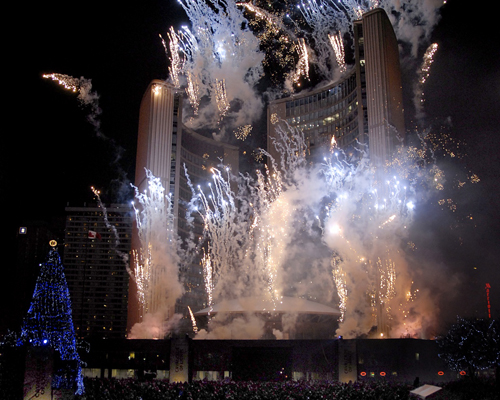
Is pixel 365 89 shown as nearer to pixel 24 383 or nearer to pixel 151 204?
pixel 151 204

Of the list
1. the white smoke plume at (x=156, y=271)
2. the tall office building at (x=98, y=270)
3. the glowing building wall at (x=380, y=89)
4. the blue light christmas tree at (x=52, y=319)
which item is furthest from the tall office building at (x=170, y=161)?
the tall office building at (x=98, y=270)

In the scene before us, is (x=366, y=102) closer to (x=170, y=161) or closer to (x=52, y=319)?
(x=170, y=161)

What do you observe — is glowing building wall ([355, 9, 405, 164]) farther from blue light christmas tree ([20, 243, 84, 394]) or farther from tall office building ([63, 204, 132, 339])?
tall office building ([63, 204, 132, 339])

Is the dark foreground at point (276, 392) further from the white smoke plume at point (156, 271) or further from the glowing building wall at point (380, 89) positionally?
the glowing building wall at point (380, 89)

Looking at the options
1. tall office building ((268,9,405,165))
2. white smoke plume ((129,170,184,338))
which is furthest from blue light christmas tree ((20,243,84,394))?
tall office building ((268,9,405,165))

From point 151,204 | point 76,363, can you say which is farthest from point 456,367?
point 151,204

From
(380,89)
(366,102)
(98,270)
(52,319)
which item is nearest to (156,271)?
(52,319)
